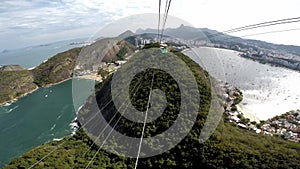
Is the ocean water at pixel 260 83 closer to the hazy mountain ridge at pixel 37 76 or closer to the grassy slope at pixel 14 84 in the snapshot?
the hazy mountain ridge at pixel 37 76

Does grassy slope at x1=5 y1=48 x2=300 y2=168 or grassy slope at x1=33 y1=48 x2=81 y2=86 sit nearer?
grassy slope at x1=5 y1=48 x2=300 y2=168

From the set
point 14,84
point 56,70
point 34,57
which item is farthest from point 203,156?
point 34,57

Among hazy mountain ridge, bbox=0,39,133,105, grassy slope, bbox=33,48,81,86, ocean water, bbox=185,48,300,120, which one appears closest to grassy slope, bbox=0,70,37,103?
hazy mountain ridge, bbox=0,39,133,105

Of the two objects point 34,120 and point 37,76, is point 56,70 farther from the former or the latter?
point 34,120

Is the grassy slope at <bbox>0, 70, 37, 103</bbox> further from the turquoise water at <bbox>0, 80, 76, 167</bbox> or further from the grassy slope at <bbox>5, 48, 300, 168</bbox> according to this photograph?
the grassy slope at <bbox>5, 48, 300, 168</bbox>

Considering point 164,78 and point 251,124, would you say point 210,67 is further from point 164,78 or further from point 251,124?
point 164,78

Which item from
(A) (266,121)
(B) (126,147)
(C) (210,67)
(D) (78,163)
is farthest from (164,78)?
(C) (210,67)

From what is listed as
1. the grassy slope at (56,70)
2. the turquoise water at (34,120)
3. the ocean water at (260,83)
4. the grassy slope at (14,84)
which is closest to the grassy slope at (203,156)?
the turquoise water at (34,120)
